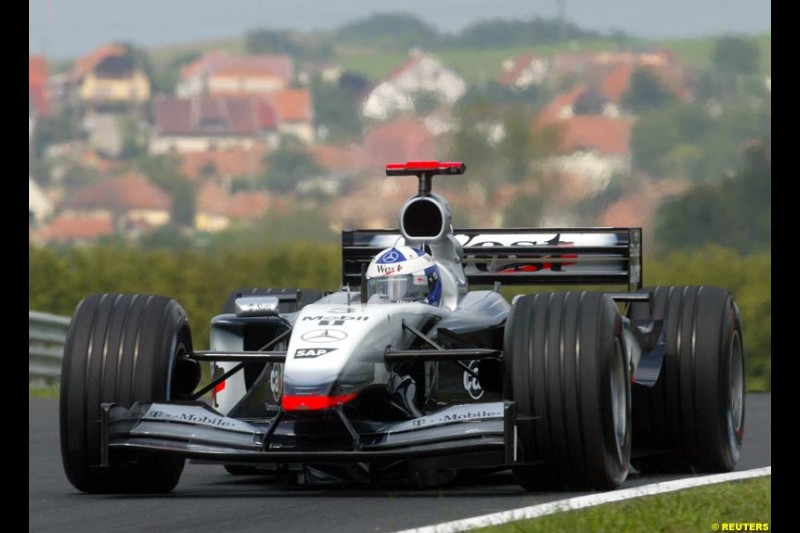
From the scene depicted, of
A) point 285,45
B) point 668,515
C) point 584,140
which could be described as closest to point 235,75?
point 285,45

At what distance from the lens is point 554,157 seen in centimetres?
2250

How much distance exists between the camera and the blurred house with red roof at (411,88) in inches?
854

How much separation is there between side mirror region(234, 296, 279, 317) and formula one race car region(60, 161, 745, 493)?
1cm

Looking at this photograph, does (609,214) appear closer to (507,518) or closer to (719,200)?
(719,200)

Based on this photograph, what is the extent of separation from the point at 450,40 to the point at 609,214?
4620 millimetres

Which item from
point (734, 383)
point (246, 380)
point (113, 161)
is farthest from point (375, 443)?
point (113, 161)

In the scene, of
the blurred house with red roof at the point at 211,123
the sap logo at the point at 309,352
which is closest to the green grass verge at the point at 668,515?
the sap logo at the point at 309,352

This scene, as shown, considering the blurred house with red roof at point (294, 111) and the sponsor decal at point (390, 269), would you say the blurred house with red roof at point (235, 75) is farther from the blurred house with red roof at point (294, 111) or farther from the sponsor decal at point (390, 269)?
the sponsor decal at point (390, 269)

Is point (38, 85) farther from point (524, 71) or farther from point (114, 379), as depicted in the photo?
point (114, 379)

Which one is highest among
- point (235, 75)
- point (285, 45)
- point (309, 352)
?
point (285, 45)

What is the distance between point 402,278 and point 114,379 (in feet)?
6.16

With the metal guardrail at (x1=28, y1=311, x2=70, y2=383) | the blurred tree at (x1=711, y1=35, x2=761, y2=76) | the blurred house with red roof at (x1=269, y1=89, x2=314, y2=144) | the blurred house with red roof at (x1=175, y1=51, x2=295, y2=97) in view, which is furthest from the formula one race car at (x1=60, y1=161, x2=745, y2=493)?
the blurred house with red roof at (x1=175, y1=51, x2=295, y2=97)

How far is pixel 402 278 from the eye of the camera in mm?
10555

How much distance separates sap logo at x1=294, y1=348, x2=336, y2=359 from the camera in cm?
912
